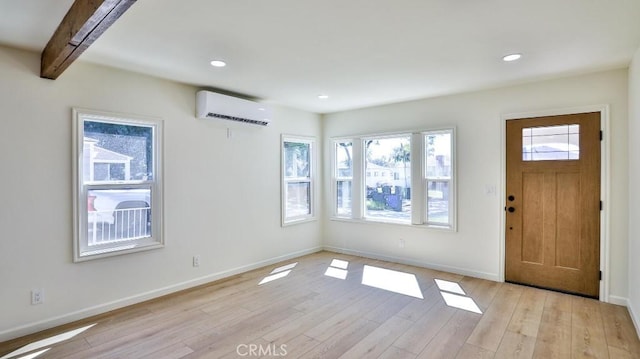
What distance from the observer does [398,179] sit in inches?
206

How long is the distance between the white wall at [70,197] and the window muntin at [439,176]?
228 cm

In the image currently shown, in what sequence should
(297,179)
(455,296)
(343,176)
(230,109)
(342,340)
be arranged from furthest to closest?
(343,176)
(297,179)
(230,109)
(455,296)
(342,340)

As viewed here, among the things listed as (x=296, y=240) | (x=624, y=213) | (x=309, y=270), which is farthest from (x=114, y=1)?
(x=624, y=213)

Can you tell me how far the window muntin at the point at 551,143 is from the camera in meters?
3.75

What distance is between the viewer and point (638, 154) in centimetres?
291

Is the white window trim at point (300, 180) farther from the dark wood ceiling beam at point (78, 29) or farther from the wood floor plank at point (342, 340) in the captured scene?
the dark wood ceiling beam at point (78, 29)

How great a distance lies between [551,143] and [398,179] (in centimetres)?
202

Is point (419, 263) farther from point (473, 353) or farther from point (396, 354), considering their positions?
point (396, 354)

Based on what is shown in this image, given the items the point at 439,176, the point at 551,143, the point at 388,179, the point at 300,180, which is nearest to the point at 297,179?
the point at 300,180

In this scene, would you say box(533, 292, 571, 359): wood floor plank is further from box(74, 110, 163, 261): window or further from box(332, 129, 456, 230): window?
box(74, 110, 163, 261): window

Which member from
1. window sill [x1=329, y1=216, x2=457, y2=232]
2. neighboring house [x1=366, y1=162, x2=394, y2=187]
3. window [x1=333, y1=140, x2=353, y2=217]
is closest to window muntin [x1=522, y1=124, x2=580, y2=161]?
window sill [x1=329, y1=216, x2=457, y2=232]

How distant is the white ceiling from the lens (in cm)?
220

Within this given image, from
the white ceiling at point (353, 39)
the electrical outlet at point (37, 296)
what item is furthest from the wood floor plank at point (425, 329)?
the electrical outlet at point (37, 296)

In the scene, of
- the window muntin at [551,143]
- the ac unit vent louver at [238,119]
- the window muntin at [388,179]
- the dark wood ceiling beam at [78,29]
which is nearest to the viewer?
the dark wood ceiling beam at [78,29]
